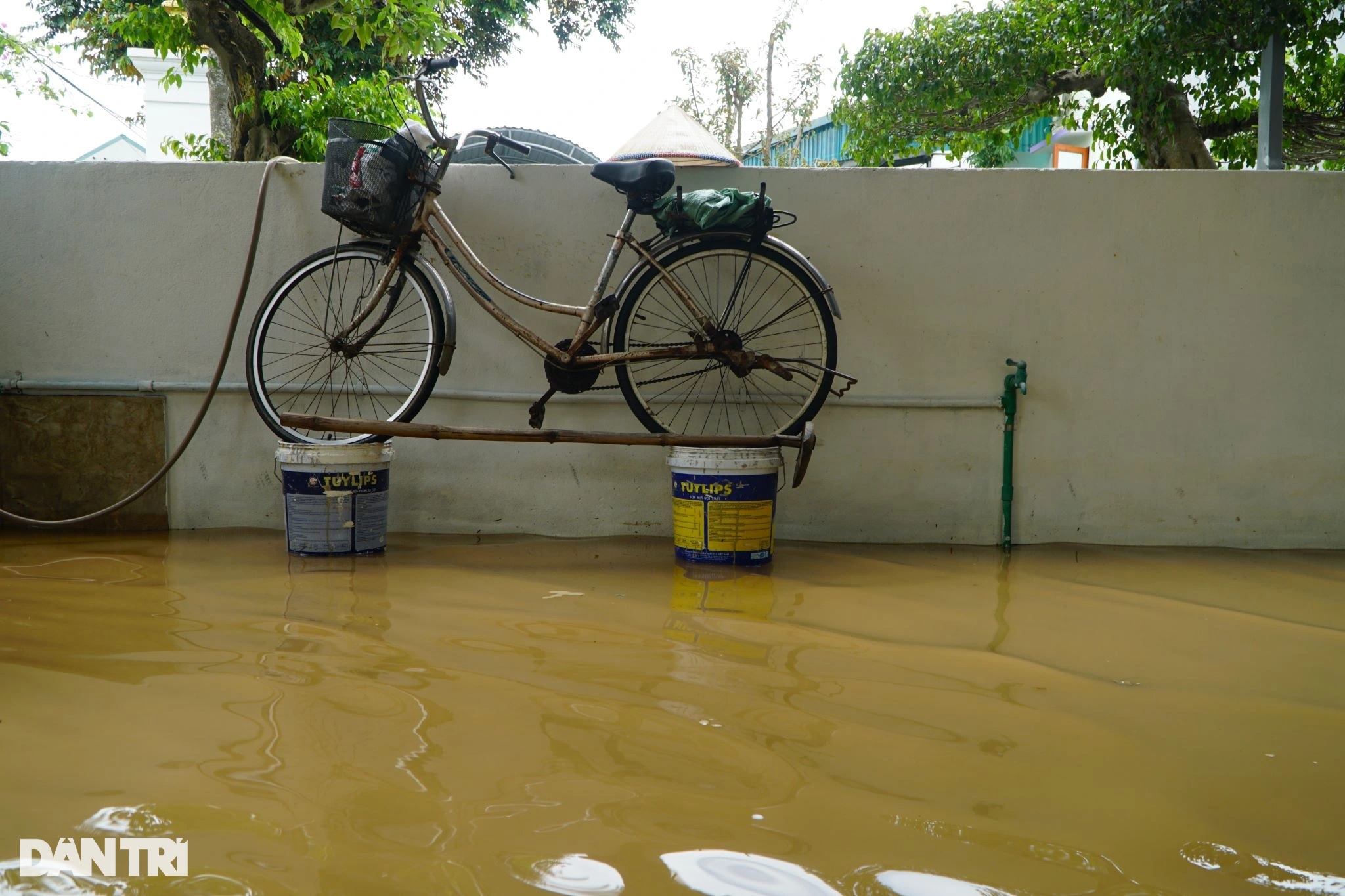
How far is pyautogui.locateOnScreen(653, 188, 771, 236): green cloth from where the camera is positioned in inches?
123

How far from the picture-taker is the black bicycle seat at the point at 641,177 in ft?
10.4

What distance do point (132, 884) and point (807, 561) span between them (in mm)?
2420

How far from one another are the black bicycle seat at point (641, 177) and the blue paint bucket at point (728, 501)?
2.99 feet

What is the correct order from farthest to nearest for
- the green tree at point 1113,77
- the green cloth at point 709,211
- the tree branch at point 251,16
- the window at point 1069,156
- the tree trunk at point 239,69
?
1. the window at point 1069,156
2. the tree trunk at point 239,69
3. the tree branch at point 251,16
4. the green tree at point 1113,77
5. the green cloth at point 709,211

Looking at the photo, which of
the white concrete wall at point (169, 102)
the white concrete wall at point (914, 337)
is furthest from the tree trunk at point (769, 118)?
the white concrete wall at point (914, 337)

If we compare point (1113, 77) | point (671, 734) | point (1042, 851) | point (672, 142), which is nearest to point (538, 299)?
point (671, 734)

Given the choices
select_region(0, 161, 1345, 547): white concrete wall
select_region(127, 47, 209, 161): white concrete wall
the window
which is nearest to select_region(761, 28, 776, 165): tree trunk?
the window

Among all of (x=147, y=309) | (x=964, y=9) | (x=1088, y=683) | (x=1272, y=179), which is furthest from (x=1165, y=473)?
(x=964, y=9)

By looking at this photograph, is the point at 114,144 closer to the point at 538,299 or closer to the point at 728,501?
the point at 538,299

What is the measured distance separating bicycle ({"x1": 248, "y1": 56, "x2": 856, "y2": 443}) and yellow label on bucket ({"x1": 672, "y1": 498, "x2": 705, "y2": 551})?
0.32 m

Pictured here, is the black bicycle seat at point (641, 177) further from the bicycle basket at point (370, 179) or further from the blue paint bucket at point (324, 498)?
the blue paint bucket at point (324, 498)

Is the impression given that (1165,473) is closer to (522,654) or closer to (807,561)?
(807,561)

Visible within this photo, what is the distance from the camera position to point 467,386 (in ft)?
12.0

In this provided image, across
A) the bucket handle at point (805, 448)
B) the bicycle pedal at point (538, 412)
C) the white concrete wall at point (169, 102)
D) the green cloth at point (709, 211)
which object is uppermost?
the white concrete wall at point (169, 102)
